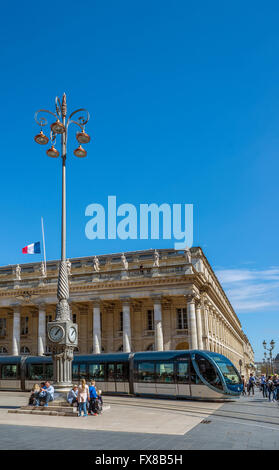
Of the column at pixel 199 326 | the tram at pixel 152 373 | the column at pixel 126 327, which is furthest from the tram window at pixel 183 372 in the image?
the column at pixel 199 326

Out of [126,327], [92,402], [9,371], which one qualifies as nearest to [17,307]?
[126,327]

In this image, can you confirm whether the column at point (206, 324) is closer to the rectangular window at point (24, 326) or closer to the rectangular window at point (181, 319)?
the rectangular window at point (181, 319)

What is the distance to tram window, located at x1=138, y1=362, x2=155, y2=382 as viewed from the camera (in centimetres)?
2664

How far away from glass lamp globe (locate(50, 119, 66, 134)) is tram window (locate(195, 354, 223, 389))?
14.9 m

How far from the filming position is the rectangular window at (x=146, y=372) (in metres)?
26.6

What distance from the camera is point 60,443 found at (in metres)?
10.1

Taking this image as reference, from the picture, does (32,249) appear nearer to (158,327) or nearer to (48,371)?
(158,327)

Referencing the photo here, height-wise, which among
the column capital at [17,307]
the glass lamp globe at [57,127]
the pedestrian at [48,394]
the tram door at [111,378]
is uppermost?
the glass lamp globe at [57,127]

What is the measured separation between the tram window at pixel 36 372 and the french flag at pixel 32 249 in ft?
54.6

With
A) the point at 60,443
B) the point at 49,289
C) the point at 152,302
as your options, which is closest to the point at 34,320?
the point at 49,289

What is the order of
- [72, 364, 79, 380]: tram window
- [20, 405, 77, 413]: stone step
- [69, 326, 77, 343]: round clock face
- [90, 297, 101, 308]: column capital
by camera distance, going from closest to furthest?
[20, 405, 77, 413]: stone step < [69, 326, 77, 343]: round clock face < [72, 364, 79, 380]: tram window < [90, 297, 101, 308]: column capital

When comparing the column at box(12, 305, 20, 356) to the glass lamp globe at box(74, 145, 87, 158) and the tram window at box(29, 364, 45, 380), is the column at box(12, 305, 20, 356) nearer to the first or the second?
the tram window at box(29, 364, 45, 380)

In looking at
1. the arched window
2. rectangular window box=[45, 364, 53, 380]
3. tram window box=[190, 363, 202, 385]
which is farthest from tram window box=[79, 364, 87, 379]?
the arched window
